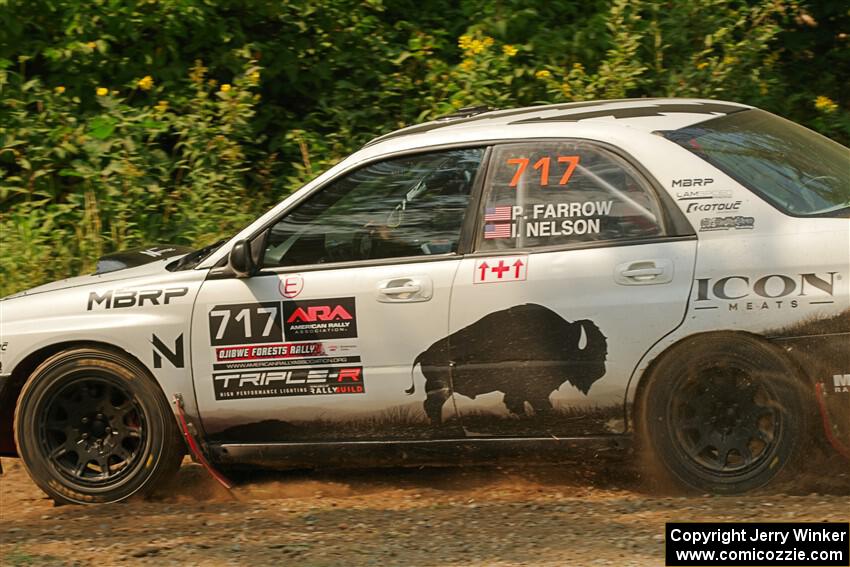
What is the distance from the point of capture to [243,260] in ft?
17.7

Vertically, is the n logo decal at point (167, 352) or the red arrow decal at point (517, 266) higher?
the red arrow decal at point (517, 266)

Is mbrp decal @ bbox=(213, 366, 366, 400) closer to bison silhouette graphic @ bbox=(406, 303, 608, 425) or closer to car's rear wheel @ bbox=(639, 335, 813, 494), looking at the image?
bison silhouette graphic @ bbox=(406, 303, 608, 425)

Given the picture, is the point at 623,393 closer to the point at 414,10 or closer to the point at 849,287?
the point at 849,287

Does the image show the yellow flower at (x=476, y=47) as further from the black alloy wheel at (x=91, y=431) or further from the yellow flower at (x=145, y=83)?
the black alloy wheel at (x=91, y=431)

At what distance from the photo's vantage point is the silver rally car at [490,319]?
4.83 m

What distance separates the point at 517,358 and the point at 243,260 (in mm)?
1291

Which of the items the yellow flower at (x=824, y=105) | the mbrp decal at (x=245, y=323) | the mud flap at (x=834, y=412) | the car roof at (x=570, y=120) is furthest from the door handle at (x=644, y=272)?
the yellow flower at (x=824, y=105)

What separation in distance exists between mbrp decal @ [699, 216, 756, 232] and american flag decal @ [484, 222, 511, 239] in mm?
797

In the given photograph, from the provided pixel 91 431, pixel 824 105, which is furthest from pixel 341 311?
pixel 824 105

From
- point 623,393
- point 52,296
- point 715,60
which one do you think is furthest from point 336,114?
point 623,393

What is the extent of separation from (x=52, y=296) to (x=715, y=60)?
17.0 feet

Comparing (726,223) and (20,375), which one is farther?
(20,375)

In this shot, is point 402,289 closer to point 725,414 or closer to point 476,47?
point 725,414
